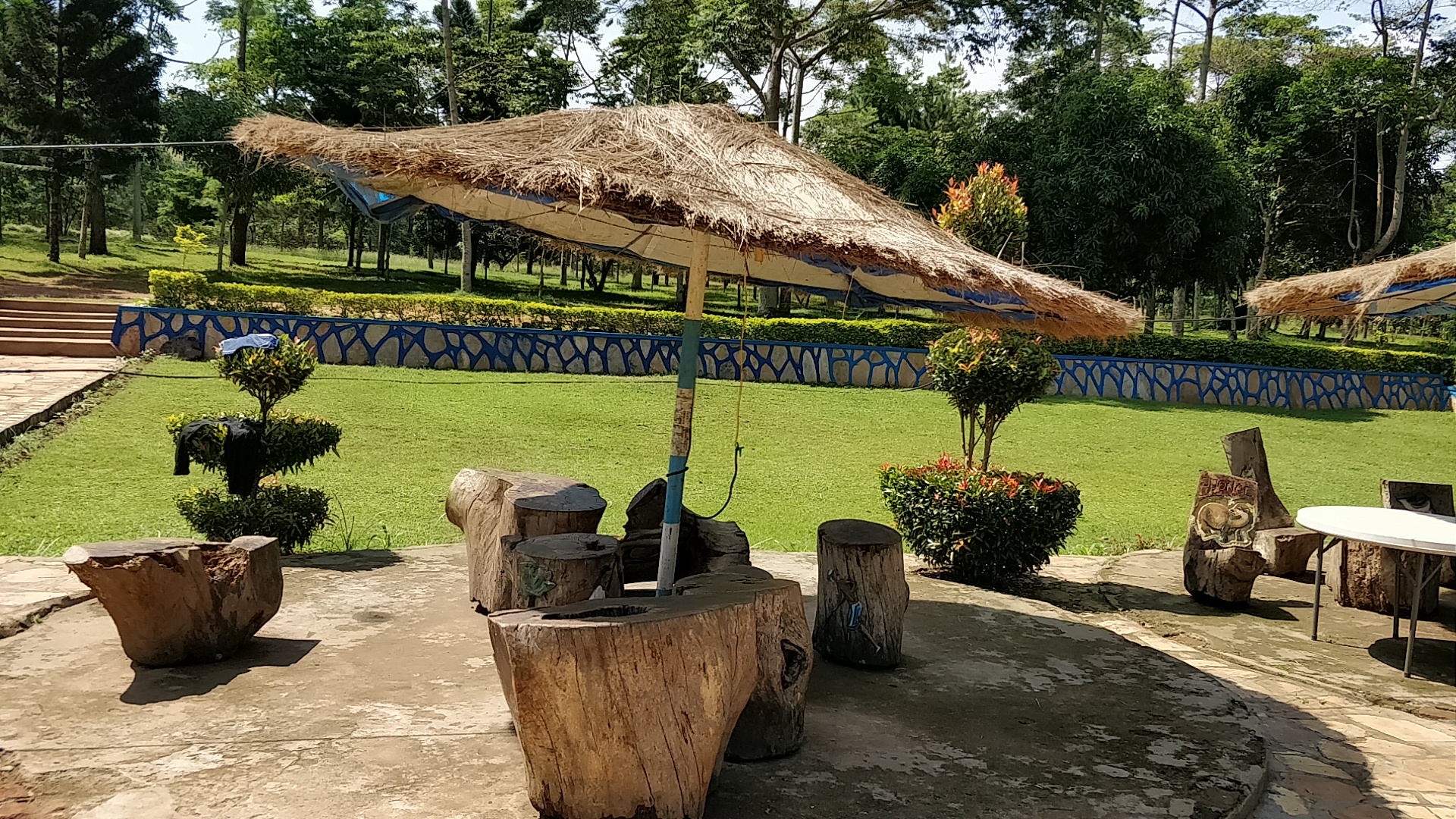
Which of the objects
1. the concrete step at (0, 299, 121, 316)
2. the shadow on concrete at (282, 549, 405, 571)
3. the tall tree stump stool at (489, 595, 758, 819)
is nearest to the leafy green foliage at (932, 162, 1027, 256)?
the shadow on concrete at (282, 549, 405, 571)

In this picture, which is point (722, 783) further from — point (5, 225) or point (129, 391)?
point (5, 225)

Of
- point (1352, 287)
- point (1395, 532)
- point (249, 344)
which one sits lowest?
point (1395, 532)

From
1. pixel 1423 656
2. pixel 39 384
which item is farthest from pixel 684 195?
pixel 39 384

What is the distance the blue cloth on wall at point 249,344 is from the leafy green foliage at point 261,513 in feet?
3.16

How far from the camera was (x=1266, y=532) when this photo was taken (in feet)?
27.6

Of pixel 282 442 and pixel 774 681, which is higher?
pixel 282 442

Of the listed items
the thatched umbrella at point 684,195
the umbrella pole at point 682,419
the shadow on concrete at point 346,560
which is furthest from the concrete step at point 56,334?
the umbrella pole at point 682,419

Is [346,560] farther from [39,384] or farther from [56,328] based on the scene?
[56,328]

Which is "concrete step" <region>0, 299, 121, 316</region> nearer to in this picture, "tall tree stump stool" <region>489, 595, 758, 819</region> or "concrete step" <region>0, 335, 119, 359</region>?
"concrete step" <region>0, 335, 119, 359</region>

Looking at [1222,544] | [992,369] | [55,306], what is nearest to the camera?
[1222,544]

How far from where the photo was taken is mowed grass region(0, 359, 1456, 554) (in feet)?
27.0

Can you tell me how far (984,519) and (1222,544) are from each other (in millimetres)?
1851

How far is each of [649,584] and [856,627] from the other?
69.6 inches

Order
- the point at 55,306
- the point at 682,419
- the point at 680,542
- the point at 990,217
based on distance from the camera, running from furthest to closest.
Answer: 1. the point at 55,306
2. the point at 990,217
3. the point at 680,542
4. the point at 682,419
